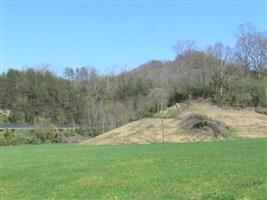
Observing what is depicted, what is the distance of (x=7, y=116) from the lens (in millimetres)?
142375

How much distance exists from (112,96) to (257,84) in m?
66.8

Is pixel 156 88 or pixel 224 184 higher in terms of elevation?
pixel 156 88

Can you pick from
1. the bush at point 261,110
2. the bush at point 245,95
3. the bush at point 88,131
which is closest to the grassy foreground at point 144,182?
the bush at point 261,110

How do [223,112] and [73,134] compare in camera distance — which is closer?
[223,112]

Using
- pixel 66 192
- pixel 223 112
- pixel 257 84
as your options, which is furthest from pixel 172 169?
pixel 257 84

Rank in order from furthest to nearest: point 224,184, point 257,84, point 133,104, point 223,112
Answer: point 133,104
point 257,84
point 223,112
point 224,184

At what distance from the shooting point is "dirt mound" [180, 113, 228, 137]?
2805 inches

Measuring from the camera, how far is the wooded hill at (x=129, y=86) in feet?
325

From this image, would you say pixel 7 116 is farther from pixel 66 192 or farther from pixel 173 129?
pixel 66 192

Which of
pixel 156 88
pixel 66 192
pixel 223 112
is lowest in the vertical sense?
pixel 66 192

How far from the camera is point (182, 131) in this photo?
74.0m

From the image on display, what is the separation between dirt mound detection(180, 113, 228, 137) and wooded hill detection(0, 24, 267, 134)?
1546 centimetres

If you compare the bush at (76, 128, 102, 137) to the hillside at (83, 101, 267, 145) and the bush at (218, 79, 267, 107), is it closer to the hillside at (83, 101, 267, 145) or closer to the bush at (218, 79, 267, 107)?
the hillside at (83, 101, 267, 145)

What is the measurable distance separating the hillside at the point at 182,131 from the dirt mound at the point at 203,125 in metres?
0.86
